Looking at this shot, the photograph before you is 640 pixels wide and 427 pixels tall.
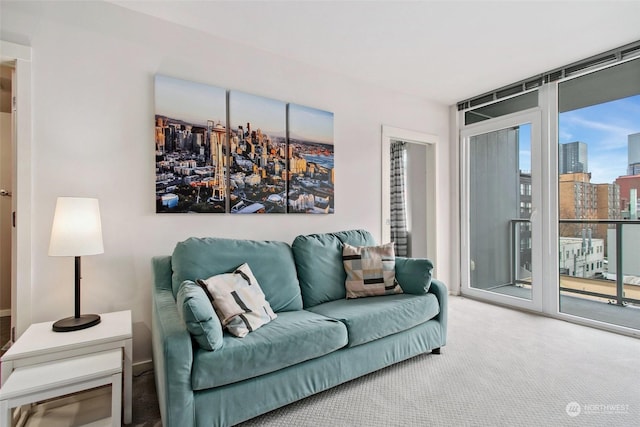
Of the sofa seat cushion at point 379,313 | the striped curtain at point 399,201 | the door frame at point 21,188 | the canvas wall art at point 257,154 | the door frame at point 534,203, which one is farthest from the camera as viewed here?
the striped curtain at point 399,201

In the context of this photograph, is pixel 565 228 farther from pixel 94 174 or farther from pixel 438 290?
pixel 94 174

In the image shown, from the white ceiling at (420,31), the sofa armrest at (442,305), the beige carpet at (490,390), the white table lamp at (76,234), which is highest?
the white ceiling at (420,31)

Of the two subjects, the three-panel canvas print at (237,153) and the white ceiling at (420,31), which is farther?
the three-panel canvas print at (237,153)

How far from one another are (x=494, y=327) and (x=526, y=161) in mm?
1856

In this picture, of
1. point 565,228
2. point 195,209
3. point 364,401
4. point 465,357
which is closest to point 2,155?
point 195,209

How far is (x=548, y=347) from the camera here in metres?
2.57

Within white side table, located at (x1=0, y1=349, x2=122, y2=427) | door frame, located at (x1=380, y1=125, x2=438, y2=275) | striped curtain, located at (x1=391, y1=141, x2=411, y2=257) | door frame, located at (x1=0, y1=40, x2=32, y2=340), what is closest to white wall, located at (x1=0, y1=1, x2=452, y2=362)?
door frame, located at (x1=0, y1=40, x2=32, y2=340)

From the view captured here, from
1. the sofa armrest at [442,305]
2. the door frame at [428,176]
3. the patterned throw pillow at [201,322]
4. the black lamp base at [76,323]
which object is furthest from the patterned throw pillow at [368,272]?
the black lamp base at [76,323]

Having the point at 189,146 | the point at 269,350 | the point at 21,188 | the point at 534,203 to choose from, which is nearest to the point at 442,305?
the point at 269,350

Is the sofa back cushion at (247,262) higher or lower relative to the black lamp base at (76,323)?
higher

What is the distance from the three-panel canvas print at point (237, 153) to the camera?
7.72ft

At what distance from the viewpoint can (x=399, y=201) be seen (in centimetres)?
493

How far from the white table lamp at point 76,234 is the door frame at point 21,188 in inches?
14.1

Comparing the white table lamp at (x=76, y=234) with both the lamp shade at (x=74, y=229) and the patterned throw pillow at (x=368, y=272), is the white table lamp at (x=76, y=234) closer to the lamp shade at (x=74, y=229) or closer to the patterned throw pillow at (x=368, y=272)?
the lamp shade at (x=74, y=229)
